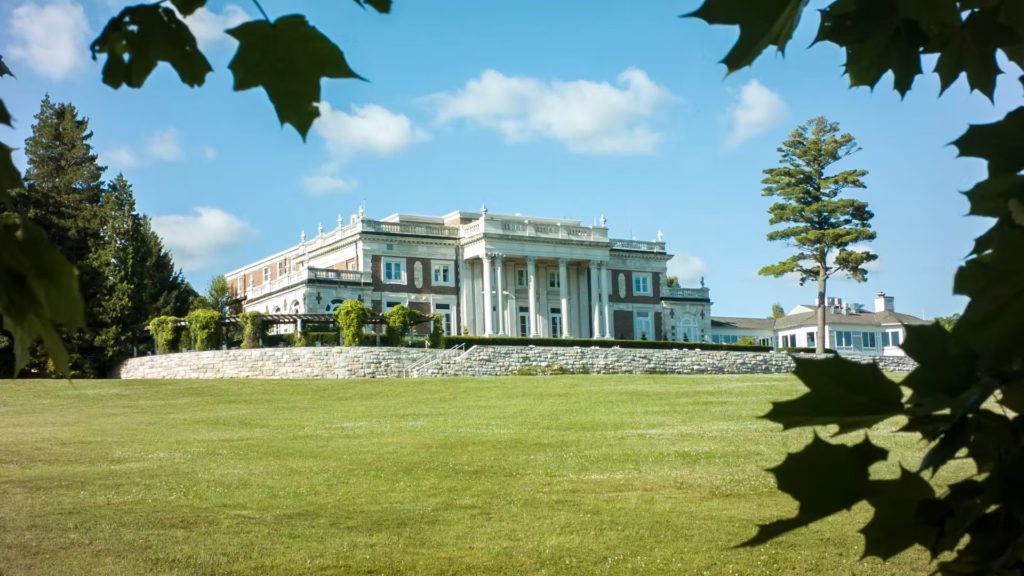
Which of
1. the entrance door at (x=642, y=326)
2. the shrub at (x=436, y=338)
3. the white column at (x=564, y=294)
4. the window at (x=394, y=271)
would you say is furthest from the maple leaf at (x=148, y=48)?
the entrance door at (x=642, y=326)

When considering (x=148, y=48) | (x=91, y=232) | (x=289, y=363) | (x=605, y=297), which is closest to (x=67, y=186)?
(x=91, y=232)

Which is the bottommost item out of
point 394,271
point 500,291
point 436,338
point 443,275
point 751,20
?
point 751,20

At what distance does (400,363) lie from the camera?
1287 inches

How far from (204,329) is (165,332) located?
154 cm

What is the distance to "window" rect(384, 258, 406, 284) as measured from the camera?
4953 cm

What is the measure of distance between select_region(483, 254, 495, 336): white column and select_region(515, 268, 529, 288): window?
10.2 ft

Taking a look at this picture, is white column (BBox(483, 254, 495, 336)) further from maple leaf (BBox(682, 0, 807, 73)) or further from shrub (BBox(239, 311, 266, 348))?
maple leaf (BBox(682, 0, 807, 73))

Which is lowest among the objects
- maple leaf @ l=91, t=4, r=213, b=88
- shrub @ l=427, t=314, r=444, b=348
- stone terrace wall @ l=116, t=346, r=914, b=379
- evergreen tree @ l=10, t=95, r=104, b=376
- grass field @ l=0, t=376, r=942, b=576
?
grass field @ l=0, t=376, r=942, b=576

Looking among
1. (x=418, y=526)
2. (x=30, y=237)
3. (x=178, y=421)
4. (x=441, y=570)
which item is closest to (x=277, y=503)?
(x=418, y=526)

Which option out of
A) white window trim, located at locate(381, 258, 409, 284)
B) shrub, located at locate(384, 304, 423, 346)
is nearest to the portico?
white window trim, located at locate(381, 258, 409, 284)

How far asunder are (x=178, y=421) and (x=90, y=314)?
15697 millimetres

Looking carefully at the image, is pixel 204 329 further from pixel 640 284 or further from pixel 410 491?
pixel 640 284

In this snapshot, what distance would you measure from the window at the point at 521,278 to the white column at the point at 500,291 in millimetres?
1185

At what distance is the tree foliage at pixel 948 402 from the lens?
0.86 meters
